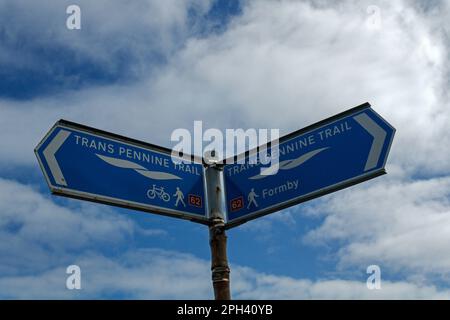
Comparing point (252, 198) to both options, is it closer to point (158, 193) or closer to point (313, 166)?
point (313, 166)

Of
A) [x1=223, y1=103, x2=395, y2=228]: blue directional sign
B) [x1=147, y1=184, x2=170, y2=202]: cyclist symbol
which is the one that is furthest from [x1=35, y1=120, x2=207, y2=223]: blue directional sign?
[x1=223, y1=103, x2=395, y2=228]: blue directional sign

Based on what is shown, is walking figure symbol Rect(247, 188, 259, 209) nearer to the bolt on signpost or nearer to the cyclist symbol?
the bolt on signpost

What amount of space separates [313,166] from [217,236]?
3.40ft

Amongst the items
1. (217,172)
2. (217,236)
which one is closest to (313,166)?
(217,172)

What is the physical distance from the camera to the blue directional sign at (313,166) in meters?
4.94

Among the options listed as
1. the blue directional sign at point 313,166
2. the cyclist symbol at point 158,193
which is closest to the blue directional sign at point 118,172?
the cyclist symbol at point 158,193

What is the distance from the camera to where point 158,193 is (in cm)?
516

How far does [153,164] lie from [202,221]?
670 mm

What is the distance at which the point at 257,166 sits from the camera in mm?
5445

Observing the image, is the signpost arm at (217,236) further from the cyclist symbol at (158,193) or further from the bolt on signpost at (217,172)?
the cyclist symbol at (158,193)
